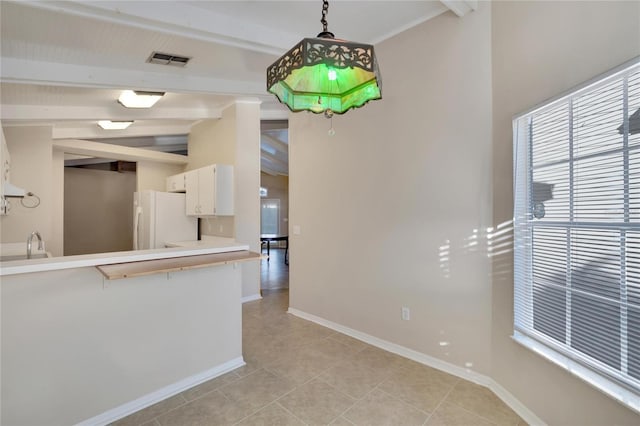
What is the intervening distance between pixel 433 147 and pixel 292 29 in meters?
1.65

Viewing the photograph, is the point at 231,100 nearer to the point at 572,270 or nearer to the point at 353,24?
the point at 353,24

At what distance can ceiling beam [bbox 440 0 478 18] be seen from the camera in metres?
2.30

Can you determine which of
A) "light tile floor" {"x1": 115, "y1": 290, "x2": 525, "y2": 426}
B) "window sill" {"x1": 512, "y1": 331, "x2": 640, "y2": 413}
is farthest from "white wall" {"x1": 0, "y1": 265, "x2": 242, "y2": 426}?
"window sill" {"x1": 512, "y1": 331, "x2": 640, "y2": 413}

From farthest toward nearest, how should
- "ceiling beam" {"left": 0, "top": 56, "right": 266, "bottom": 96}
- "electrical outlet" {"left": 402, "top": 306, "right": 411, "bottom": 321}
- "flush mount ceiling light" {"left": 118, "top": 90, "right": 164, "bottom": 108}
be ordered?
1. "flush mount ceiling light" {"left": 118, "top": 90, "right": 164, "bottom": 108}
2. "electrical outlet" {"left": 402, "top": 306, "right": 411, "bottom": 321}
3. "ceiling beam" {"left": 0, "top": 56, "right": 266, "bottom": 96}

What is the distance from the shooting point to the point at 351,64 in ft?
4.34

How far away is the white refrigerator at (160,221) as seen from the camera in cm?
467

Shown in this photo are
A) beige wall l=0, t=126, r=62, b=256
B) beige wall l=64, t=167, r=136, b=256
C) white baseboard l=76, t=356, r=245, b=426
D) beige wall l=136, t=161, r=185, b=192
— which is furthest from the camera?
beige wall l=64, t=167, r=136, b=256

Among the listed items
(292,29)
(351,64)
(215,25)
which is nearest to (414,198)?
(351,64)

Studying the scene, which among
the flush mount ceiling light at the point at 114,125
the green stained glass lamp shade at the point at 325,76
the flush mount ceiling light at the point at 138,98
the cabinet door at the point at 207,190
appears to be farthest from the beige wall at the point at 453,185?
the flush mount ceiling light at the point at 114,125

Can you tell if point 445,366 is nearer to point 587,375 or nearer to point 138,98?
point 587,375

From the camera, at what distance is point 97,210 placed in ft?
22.2

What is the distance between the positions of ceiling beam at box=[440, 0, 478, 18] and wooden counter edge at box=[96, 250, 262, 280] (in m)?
2.48

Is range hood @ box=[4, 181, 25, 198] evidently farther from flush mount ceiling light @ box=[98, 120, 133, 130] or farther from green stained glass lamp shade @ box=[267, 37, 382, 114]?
green stained glass lamp shade @ box=[267, 37, 382, 114]

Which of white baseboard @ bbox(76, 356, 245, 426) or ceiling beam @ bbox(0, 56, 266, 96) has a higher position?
ceiling beam @ bbox(0, 56, 266, 96)
